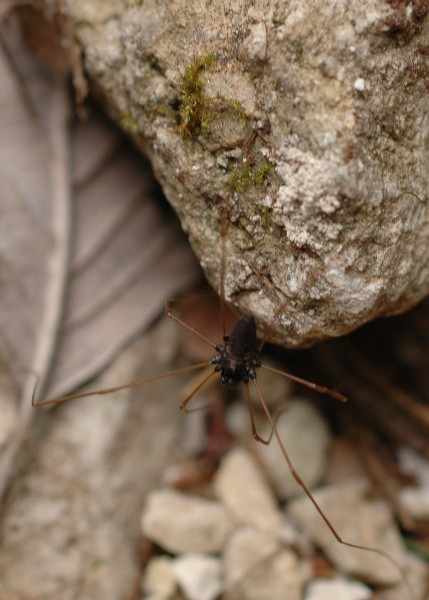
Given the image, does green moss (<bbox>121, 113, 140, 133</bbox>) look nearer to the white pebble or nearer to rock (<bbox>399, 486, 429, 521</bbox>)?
the white pebble

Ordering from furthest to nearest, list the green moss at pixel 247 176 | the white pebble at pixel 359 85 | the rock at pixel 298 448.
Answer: the rock at pixel 298 448, the green moss at pixel 247 176, the white pebble at pixel 359 85

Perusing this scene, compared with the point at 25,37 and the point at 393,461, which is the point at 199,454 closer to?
the point at 393,461

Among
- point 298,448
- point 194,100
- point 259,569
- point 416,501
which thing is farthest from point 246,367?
point 416,501

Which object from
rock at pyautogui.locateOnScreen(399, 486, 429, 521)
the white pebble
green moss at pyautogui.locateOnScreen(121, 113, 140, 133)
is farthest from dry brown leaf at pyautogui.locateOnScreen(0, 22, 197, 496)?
rock at pyautogui.locateOnScreen(399, 486, 429, 521)

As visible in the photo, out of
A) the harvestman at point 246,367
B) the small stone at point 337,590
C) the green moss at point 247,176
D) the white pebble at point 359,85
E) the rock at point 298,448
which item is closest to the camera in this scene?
the white pebble at point 359,85

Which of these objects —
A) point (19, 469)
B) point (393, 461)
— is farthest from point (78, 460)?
point (393, 461)

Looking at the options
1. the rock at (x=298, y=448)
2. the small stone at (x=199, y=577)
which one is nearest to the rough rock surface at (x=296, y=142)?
the rock at (x=298, y=448)

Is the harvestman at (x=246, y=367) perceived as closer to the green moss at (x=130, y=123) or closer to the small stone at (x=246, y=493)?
the small stone at (x=246, y=493)
